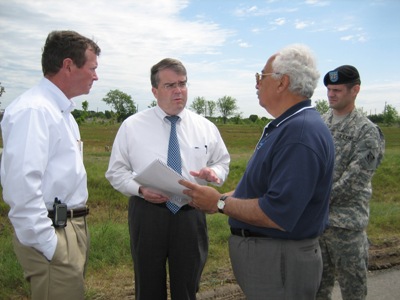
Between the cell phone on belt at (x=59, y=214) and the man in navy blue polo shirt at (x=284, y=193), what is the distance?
0.83 metres

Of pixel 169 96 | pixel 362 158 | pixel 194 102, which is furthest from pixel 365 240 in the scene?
pixel 194 102

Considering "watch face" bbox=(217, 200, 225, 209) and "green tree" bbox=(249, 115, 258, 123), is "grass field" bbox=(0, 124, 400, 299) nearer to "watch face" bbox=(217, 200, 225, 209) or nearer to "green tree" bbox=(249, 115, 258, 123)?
"watch face" bbox=(217, 200, 225, 209)

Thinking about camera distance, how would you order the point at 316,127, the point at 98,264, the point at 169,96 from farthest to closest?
the point at 98,264, the point at 169,96, the point at 316,127

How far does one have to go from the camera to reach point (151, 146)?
132 inches

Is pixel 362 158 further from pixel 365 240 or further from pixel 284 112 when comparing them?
pixel 284 112

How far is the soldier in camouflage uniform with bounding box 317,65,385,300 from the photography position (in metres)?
3.48

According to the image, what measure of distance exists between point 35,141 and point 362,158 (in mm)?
2527

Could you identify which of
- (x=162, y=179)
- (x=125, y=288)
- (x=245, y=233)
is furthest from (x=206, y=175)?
(x=125, y=288)

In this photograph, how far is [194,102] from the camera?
104m

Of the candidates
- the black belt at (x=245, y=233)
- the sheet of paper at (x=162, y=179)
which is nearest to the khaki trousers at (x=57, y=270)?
the sheet of paper at (x=162, y=179)

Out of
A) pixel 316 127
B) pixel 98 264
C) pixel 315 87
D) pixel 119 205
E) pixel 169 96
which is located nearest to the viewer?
pixel 316 127

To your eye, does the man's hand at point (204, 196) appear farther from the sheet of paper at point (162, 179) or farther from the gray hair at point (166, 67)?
the gray hair at point (166, 67)

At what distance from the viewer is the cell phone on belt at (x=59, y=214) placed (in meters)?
2.42

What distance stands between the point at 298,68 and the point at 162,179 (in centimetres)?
113
